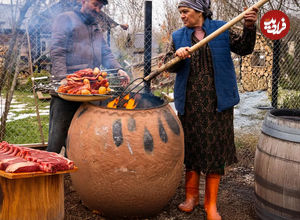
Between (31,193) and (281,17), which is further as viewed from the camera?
(281,17)

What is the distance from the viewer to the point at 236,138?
243 inches

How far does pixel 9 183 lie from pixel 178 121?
1.78m

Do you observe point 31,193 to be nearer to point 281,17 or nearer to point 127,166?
point 127,166

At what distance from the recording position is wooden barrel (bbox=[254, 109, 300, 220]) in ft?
10.2

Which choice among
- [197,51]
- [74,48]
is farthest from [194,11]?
[74,48]

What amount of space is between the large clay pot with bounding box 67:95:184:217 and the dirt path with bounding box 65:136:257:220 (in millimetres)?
364

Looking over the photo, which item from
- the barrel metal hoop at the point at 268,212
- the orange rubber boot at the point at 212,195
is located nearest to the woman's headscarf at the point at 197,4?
the orange rubber boot at the point at 212,195

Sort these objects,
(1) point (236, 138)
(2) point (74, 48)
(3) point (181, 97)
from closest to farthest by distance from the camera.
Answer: (3) point (181, 97)
(2) point (74, 48)
(1) point (236, 138)

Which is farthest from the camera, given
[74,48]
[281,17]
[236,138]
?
[236,138]

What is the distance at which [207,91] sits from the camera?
11.4 ft

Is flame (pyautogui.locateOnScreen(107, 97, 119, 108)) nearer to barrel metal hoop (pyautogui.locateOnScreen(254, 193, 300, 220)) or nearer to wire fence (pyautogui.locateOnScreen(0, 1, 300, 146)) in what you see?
wire fence (pyautogui.locateOnScreen(0, 1, 300, 146))

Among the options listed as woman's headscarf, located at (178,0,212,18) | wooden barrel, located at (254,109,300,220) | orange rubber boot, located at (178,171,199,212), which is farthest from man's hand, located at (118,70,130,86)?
wooden barrel, located at (254,109,300,220)

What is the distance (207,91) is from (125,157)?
1172 mm

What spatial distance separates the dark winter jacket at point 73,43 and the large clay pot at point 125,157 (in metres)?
0.84
